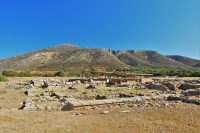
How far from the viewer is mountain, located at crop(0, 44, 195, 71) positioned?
101 m

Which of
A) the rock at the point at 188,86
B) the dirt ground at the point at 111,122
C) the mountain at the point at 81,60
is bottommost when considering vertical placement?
the dirt ground at the point at 111,122

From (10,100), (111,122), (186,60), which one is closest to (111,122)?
(111,122)

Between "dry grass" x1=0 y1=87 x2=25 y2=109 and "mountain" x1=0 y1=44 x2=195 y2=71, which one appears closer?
"dry grass" x1=0 y1=87 x2=25 y2=109

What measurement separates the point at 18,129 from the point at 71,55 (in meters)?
103

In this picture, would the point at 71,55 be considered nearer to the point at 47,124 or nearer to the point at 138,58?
the point at 138,58

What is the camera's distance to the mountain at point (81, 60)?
331 feet

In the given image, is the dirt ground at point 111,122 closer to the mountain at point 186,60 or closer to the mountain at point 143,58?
the mountain at point 143,58

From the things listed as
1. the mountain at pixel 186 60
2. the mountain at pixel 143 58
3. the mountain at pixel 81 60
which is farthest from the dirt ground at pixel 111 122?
the mountain at pixel 186 60

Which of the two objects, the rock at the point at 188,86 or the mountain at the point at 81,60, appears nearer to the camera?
the rock at the point at 188,86

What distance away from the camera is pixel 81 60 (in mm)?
106438

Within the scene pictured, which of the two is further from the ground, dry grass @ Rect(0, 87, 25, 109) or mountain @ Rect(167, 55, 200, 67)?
mountain @ Rect(167, 55, 200, 67)

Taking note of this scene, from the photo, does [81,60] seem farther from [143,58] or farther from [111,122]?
[111,122]

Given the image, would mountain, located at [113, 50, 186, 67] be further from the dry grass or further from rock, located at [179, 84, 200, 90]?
the dry grass

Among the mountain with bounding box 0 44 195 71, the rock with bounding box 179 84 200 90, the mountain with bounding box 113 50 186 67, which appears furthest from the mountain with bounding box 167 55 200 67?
the rock with bounding box 179 84 200 90
